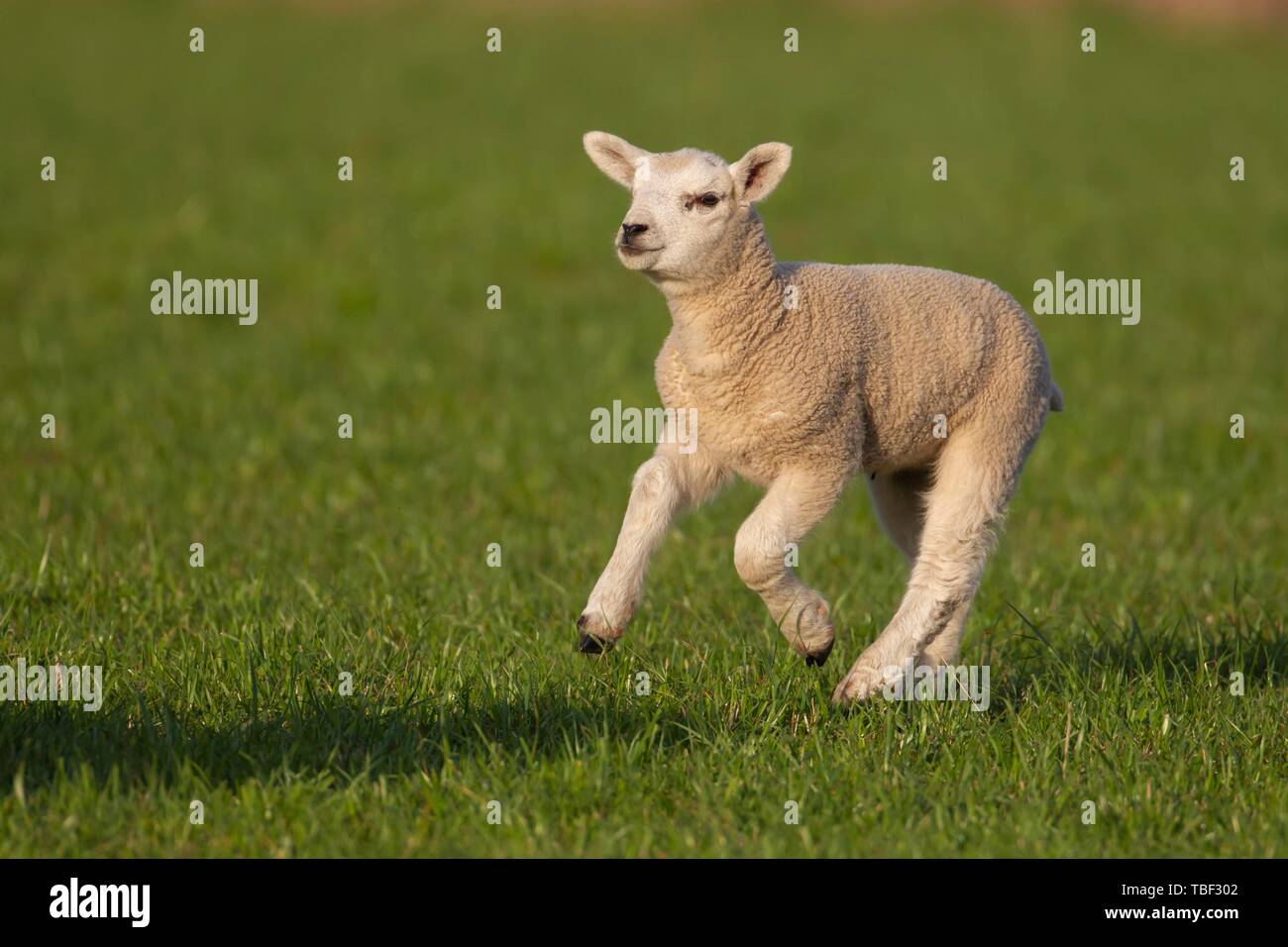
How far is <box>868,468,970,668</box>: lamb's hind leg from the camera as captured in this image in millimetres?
5660

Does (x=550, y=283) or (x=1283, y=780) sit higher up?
(x=550, y=283)

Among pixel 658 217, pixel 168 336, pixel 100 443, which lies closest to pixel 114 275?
pixel 168 336

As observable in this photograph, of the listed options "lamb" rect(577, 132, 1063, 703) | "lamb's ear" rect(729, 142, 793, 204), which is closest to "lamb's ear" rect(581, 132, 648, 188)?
"lamb" rect(577, 132, 1063, 703)

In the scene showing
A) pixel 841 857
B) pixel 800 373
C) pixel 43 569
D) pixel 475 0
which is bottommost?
pixel 841 857

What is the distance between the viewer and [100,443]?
954 centimetres

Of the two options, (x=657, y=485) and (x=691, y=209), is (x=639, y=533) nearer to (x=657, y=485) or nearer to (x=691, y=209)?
(x=657, y=485)

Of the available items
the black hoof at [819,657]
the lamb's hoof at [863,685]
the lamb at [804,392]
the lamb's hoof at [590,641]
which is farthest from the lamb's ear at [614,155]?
the lamb's hoof at [863,685]

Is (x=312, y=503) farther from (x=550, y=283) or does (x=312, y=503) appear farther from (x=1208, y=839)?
(x=550, y=283)

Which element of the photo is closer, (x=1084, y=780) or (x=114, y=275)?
(x=1084, y=780)

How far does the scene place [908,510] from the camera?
5.90 meters

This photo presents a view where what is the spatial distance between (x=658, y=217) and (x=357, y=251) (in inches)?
413

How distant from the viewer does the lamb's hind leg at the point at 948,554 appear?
5.30 metres

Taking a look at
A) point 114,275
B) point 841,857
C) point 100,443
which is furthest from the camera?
point 114,275

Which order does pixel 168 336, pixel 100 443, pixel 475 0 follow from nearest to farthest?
pixel 100 443 → pixel 168 336 → pixel 475 0
